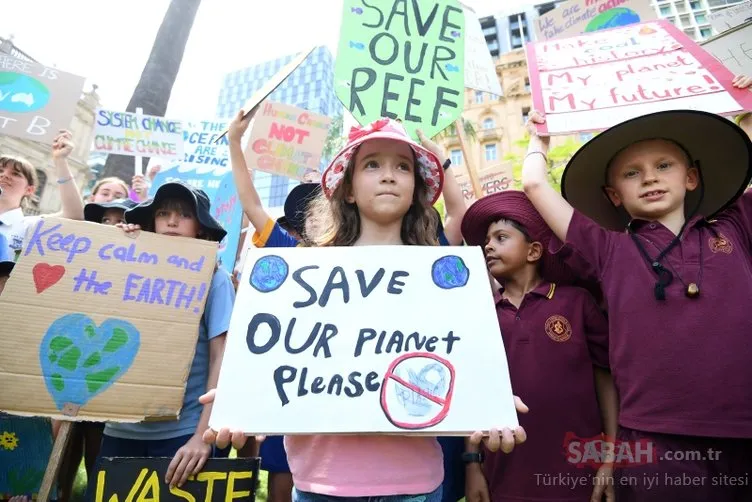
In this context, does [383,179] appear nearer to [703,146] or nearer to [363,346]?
[363,346]

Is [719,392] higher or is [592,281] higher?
[592,281]

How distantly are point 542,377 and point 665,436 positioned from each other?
42 cm

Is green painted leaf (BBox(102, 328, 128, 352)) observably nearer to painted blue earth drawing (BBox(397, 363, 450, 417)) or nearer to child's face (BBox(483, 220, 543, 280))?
painted blue earth drawing (BBox(397, 363, 450, 417))

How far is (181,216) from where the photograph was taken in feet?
6.84

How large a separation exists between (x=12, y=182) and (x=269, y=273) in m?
2.80

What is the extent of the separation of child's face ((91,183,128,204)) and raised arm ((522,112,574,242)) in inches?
126

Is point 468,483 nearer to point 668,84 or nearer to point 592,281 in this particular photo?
point 592,281

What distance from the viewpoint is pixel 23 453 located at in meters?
1.82

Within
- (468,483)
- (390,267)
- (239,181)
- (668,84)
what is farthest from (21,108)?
(668,84)

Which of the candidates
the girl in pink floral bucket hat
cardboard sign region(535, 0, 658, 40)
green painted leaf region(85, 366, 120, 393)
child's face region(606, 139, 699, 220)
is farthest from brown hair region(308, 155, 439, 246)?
cardboard sign region(535, 0, 658, 40)

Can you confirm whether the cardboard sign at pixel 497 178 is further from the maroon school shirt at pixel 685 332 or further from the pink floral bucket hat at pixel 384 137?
the maroon school shirt at pixel 685 332

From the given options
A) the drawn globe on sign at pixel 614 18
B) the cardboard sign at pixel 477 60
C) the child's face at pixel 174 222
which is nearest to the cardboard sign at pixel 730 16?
the drawn globe on sign at pixel 614 18

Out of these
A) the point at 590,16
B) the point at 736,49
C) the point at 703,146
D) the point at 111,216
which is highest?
the point at 590,16

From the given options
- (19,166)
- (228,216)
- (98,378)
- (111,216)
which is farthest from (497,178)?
(19,166)
